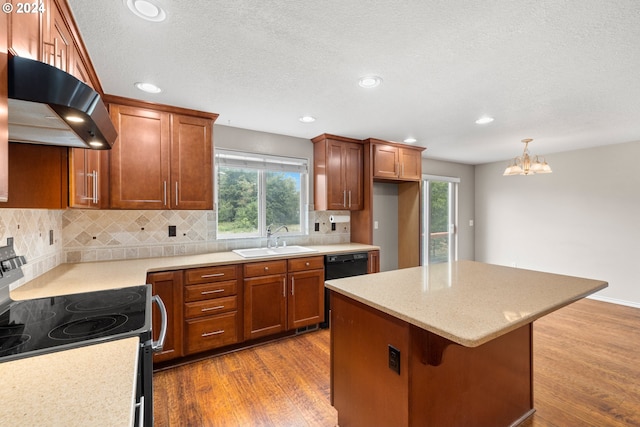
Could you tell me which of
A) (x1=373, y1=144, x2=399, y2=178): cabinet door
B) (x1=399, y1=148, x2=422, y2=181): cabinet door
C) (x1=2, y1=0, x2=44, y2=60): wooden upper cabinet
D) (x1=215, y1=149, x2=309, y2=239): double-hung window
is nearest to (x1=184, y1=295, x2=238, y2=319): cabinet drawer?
(x1=215, y1=149, x2=309, y2=239): double-hung window

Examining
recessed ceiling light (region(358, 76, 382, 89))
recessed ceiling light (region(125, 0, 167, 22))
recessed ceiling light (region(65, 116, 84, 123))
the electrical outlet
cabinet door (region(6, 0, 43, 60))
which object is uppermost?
recessed ceiling light (region(125, 0, 167, 22))

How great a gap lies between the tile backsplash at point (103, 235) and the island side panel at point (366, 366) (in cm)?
191

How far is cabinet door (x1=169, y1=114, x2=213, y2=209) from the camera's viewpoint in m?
2.72

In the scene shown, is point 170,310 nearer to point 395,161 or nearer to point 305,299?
point 305,299

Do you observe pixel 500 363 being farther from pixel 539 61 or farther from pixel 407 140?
pixel 407 140

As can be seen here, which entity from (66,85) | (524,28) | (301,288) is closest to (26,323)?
(66,85)

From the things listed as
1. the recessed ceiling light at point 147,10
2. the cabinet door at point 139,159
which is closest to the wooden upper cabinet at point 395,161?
the cabinet door at point 139,159

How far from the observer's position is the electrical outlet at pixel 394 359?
1.37 metres

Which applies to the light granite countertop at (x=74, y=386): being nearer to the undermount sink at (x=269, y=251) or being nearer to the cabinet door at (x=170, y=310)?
the cabinet door at (x=170, y=310)

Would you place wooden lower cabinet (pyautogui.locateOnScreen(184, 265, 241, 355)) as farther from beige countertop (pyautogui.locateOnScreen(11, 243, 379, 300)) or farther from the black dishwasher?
the black dishwasher

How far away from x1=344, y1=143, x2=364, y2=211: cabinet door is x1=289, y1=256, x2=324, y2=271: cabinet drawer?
0.94m

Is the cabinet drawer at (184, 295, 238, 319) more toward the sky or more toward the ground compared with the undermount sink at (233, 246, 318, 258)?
more toward the ground

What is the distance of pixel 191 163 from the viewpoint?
110 inches

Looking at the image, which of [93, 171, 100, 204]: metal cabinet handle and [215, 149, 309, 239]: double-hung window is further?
[215, 149, 309, 239]: double-hung window
